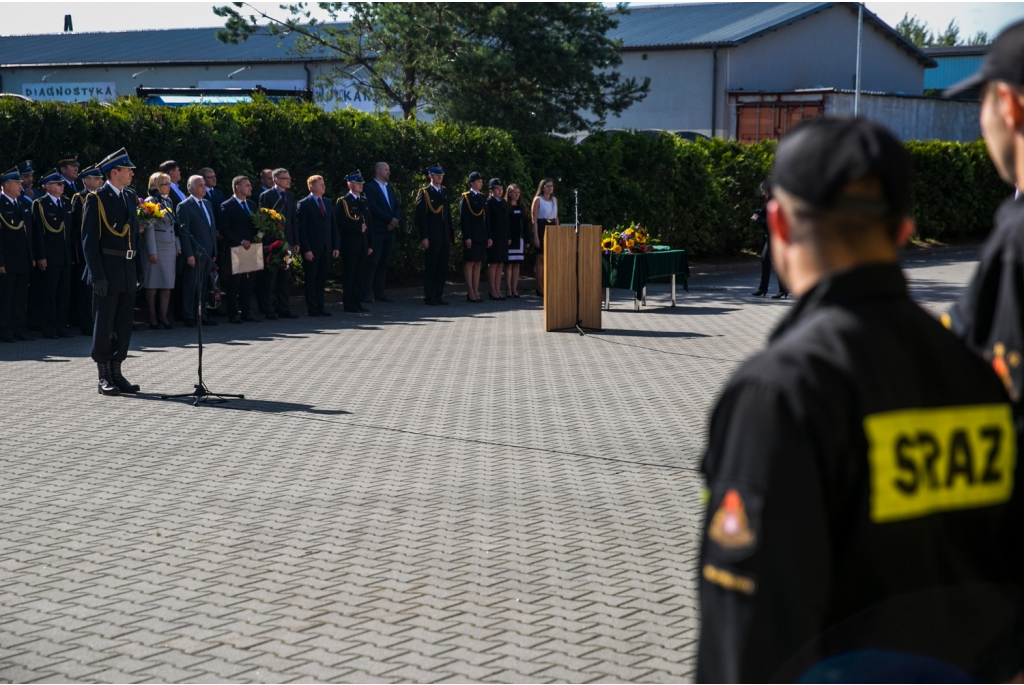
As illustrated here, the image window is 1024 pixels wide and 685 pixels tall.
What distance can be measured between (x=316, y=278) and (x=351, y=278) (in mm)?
692

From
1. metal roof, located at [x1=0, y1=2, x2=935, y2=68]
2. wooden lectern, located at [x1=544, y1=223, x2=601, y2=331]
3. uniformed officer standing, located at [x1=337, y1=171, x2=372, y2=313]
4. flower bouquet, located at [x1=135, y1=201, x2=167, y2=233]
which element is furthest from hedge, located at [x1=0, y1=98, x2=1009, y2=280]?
metal roof, located at [x1=0, y1=2, x2=935, y2=68]

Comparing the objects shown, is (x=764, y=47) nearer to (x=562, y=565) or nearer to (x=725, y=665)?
(x=562, y=565)

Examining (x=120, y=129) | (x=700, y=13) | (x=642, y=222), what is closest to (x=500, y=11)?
(x=642, y=222)

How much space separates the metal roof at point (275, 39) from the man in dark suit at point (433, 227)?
75.8ft

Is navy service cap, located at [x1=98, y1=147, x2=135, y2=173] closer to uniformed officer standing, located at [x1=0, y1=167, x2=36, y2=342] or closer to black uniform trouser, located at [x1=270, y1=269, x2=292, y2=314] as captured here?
uniformed officer standing, located at [x1=0, y1=167, x2=36, y2=342]

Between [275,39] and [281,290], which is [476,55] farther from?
[275,39]

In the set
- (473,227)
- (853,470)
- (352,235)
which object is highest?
(473,227)

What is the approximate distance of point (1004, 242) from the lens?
233cm

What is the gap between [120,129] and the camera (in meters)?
17.8

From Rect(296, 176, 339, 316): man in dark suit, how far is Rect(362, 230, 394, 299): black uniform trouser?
4.37 feet

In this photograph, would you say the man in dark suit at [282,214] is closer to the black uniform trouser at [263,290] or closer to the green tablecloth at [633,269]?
the black uniform trouser at [263,290]

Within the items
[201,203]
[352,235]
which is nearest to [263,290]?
[352,235]

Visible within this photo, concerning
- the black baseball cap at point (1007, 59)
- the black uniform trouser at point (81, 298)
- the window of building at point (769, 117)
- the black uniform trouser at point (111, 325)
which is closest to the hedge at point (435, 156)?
the black uniform trouser at point (81, 298)

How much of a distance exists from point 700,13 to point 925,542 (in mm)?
50634
